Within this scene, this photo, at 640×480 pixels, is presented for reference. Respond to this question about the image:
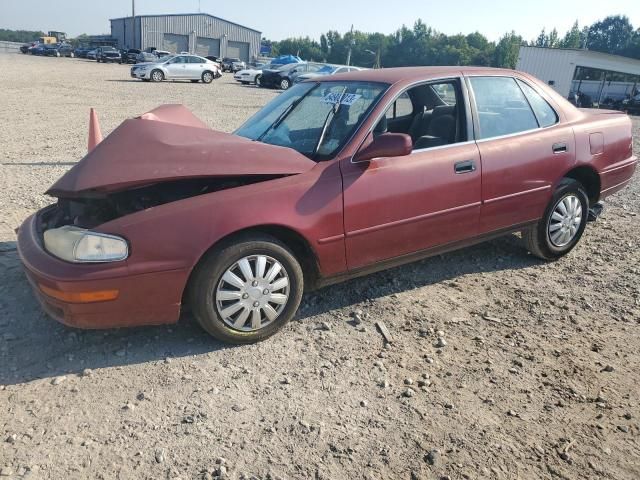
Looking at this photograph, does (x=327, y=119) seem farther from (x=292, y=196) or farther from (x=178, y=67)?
(x=178, y=67)

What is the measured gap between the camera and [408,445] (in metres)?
2.49

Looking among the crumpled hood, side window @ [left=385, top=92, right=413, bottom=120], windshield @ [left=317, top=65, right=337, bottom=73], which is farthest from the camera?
windshield @ [left=317, top=65, right=337, bottom=73]

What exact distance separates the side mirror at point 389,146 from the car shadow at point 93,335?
117 cm

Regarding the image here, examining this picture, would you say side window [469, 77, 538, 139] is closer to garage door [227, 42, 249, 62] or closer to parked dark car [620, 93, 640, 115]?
parked dark car [620, 93, 640, 115]

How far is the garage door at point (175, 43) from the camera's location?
69.3 meters

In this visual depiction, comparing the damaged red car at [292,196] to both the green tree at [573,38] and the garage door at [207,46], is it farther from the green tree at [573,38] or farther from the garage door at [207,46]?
the green tree at [573,38]

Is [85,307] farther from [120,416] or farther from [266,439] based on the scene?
[266,439]

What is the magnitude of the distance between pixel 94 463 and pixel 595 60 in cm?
4007

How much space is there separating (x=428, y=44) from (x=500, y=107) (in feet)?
367

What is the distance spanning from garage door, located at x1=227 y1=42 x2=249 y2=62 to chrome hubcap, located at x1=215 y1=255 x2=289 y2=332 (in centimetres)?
7596

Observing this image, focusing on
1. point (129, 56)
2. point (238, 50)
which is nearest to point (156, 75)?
point (129, 56)

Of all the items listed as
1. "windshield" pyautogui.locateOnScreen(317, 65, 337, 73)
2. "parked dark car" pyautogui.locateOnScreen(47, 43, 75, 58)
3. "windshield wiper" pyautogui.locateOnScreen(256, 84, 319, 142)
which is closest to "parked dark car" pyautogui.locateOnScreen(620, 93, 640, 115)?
"windshield" pyautogui.locateOnScreen(317, 65, 337, 73)

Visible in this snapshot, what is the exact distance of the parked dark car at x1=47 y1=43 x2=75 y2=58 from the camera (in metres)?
58.8

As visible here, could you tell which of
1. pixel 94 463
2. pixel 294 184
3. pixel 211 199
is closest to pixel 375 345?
pixel 294 184
